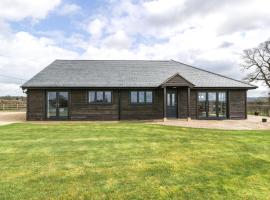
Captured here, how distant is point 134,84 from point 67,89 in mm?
5062

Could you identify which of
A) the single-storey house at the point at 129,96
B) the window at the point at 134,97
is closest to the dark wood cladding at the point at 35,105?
the single-storey house at the point at 129,96

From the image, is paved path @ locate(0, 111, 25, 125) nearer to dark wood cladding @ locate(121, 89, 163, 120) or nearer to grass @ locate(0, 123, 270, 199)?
dark wood cladding @ locate(121, 89, 163, 120)

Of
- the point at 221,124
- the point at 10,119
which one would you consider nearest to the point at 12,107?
the point at 10,119

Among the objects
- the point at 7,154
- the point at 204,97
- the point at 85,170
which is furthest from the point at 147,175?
the point at 204,97

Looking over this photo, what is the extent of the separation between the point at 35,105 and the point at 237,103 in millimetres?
15721

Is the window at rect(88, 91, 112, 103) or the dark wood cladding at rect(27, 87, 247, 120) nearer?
the dark wood cladding at rect(27, 87, 247, 120)

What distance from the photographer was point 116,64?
2308 cm

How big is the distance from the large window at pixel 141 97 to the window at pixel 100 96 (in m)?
1.77

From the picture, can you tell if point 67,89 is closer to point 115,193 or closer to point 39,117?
point 39,117

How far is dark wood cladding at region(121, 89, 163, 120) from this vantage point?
19.4 m

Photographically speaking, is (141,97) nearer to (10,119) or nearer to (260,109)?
(10,119)

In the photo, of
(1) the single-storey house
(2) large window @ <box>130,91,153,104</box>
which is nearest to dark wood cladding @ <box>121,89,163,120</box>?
(1) the single-storey house

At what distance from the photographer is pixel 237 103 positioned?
2008 cm

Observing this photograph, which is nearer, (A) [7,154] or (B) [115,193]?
(B) [115,193]
